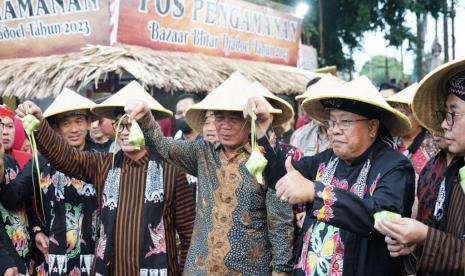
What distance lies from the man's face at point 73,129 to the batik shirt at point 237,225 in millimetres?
1397

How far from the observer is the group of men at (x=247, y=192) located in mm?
2500

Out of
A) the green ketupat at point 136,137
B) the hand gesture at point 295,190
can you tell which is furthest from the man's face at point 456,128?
the green ketupat at point 136,137

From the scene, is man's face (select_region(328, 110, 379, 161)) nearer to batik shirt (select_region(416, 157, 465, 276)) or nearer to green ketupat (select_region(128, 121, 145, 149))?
batik shirt (select_region(416, 157, 465, 276))

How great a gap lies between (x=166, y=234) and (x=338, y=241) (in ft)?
4.79

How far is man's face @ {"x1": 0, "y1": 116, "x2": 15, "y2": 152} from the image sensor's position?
15.5ft

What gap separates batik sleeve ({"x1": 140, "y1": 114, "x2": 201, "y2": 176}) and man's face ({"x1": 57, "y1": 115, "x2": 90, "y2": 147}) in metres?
1.05

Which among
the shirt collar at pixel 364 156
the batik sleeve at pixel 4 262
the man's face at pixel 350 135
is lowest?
the batik sleeve at pixel 4 262

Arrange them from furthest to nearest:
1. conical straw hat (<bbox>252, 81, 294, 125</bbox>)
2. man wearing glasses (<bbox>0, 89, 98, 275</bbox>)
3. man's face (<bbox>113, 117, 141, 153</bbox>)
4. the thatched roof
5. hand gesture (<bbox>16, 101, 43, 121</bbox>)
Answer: the thatched roof < man wearing glasses (<bbox>0, 89, 98, 275</bbox>) < conical straw hat (<bbox>252, 81, 294, 125</bbox>) < man's face (<bbox>113, 117, 141, 153</bbox>) < hand gesture (<bbox>16, 101, 43, 121</bbox>)

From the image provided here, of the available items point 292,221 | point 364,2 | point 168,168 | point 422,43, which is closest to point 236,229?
point 292,221

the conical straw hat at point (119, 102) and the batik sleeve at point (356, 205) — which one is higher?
the conical straw hat at point (119, 102)

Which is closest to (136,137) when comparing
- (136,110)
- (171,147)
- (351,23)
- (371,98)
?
(136,110)

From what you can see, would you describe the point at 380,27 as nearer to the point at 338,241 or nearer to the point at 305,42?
the point at 305,42

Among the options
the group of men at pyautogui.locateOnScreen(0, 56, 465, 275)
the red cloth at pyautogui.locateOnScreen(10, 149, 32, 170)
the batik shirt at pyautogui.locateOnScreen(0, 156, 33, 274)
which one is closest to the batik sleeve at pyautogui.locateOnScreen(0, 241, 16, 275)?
the group of men at pyautogui.locateOnScreen(0, 56, 465, 275)

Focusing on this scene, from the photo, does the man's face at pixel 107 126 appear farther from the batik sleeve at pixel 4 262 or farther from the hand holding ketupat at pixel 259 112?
the hand holding ketupat at pixel 259 112
